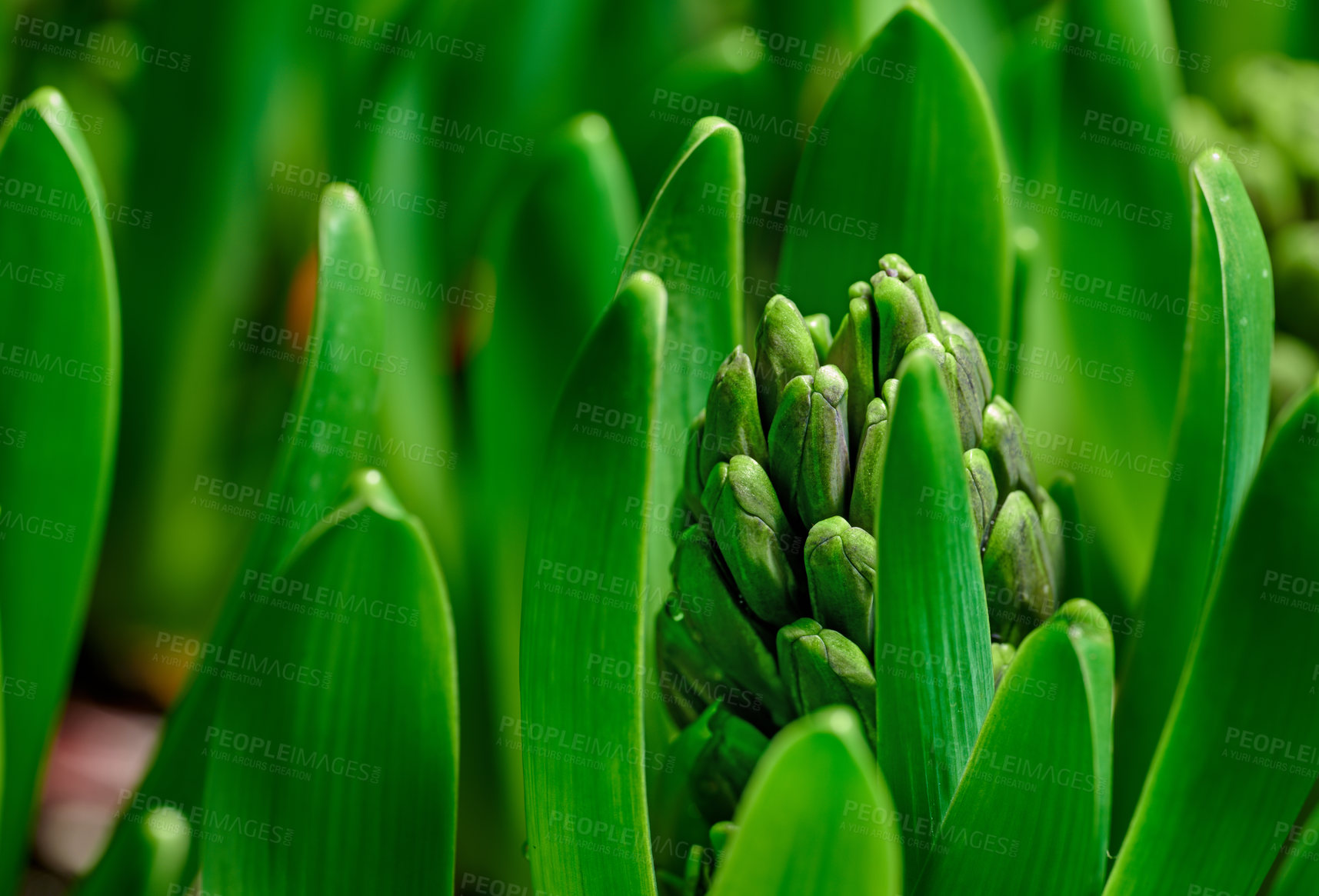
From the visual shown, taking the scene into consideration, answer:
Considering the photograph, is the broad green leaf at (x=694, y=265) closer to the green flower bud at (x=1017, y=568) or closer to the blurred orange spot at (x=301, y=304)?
the green flower bud at (x=1017, y=568)

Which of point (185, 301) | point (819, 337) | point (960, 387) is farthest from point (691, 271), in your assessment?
point (185, 301)

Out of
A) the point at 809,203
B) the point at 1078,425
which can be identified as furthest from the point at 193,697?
the point at 1078,425

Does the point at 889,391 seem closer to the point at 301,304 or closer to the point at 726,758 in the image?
the point at 726,758

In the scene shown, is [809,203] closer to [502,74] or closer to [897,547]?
[897,547]

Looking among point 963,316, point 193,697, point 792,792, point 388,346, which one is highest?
point 963,316

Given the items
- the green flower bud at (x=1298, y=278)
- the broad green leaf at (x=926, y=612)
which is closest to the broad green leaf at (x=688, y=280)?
the broad green leaf at (x=926, y=612)

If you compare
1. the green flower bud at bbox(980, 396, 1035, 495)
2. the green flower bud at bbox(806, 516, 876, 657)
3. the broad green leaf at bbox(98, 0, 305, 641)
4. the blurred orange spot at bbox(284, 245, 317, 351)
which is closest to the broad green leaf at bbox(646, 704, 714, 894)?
the green flower bud at bbox(806, 516, 876, 657)
